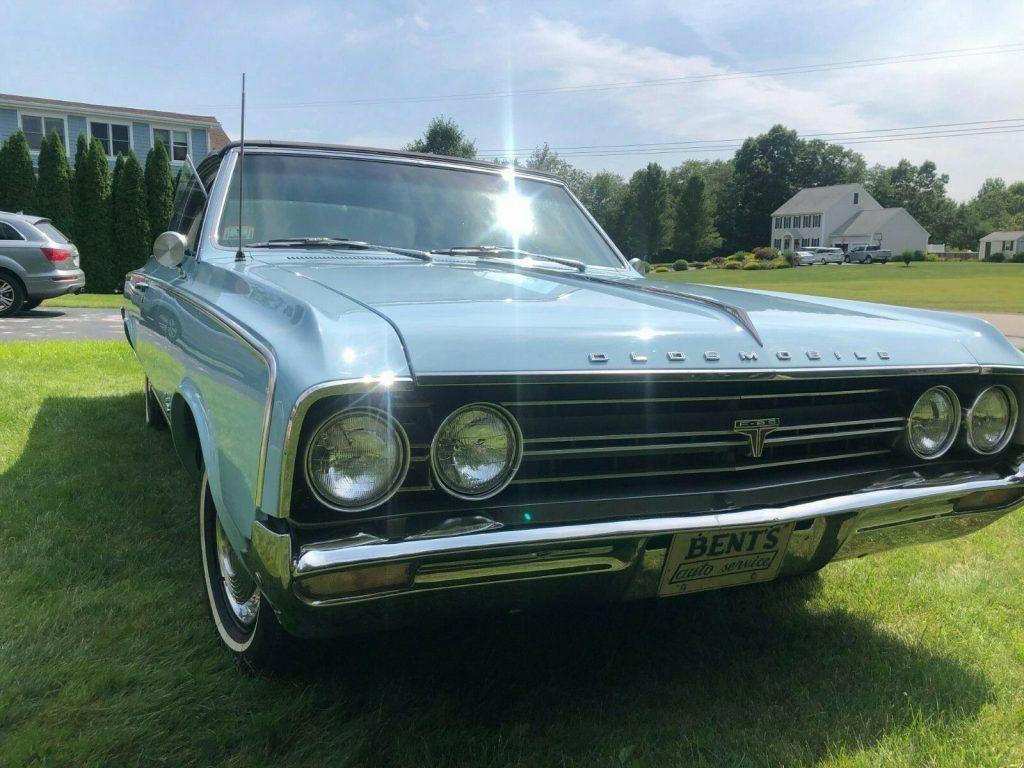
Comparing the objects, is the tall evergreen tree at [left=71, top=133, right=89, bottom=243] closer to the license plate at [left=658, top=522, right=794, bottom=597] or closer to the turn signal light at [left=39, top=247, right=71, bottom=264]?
the turn signal light at [left=39, top=247, right=71, bottom=264]

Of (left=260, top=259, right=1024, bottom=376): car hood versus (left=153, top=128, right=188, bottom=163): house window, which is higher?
(left=153, top=128, right=188, bottom=163): house window

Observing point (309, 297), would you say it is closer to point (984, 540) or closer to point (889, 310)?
point (889, 310)

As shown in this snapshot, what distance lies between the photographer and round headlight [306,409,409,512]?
1.58 metres

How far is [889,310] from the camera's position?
2.70 metres

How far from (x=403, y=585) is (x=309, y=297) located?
71 cm

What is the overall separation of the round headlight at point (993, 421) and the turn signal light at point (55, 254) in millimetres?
13453

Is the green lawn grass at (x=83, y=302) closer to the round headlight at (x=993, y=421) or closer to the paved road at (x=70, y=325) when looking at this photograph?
the paved road at (x=70, y=325)

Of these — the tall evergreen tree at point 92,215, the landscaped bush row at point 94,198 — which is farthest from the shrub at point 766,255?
the tall evergreen tree at point 92,215

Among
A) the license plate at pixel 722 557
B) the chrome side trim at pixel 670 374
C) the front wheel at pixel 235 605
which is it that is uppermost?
the chrome side trim at pixel 670 374

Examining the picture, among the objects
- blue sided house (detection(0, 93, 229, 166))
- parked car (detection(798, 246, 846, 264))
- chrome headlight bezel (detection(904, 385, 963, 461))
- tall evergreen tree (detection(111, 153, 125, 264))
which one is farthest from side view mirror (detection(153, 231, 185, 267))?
parked car (detection(798, 246, 846, 264))

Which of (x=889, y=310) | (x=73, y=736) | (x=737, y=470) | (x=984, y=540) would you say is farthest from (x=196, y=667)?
(x=984, y=540)

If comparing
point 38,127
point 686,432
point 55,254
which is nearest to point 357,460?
point 686,432

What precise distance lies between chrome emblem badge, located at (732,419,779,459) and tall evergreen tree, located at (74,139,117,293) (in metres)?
22.8

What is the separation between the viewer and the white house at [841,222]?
76812 mm
